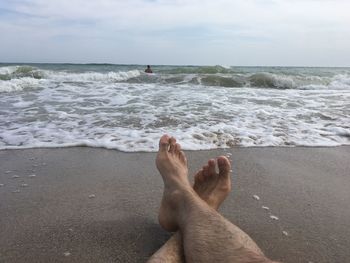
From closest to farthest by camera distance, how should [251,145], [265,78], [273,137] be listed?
[251,145], [273,137], [265,78]

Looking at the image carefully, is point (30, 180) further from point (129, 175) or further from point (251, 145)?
point (251, 145)

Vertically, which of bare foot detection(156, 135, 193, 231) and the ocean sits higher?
bare foot detection(156, 135, 193, 231)

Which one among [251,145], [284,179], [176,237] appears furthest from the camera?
[251,145]

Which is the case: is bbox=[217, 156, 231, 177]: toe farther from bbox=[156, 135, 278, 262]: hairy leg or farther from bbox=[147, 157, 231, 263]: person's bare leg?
bbox=[156, 135, 278, 262]: hairy leg

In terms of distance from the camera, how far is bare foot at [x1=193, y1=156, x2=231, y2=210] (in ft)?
7.89

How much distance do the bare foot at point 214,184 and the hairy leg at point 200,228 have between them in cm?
13

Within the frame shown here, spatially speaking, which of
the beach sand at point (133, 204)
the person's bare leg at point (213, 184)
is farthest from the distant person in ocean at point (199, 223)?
the beach sand at point (133, 204)

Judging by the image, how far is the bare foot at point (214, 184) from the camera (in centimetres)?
241

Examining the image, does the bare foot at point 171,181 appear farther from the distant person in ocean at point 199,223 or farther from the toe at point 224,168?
the toe at point 224,168

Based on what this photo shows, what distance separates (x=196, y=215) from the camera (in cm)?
186

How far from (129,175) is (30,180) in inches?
29.3

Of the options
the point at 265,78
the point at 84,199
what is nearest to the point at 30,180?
the point at 84,199

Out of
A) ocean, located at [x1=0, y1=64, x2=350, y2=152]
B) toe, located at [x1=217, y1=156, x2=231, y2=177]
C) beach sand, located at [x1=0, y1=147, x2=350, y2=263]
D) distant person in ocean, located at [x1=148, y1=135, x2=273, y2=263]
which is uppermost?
toe, located at [x1=217, y1=156, x2=231, y2=177]

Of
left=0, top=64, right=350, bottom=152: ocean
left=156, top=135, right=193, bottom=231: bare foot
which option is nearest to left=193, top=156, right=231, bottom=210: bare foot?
left=156, top=135, right=193, bottom=231: bare foot
